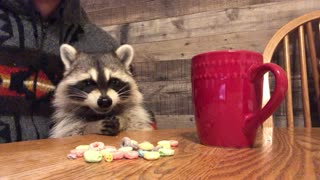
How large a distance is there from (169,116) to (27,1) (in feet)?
2.62

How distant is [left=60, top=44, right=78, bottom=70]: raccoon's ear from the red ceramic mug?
2.61ft

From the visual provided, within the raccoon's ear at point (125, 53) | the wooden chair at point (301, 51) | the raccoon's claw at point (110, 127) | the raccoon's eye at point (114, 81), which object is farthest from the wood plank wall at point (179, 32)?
the raccoon's claw at point (110, 127)

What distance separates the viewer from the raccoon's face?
1.11 metres

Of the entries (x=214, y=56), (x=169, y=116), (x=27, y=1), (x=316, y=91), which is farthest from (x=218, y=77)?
(x=169, y=116)

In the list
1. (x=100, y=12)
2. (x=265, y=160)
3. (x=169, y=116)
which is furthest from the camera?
(x=100, y=12)

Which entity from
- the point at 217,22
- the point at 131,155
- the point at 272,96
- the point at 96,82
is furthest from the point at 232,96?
the point at 217,22

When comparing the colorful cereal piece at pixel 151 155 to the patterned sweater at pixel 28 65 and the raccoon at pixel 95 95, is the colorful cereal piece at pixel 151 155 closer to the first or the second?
the raccoon at pixel 95 95

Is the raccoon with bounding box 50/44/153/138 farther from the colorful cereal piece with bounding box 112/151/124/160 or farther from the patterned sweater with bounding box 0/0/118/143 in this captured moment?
the colorful cereal piece with bounding box 112/151/124/160

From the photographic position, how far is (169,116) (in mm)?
1632

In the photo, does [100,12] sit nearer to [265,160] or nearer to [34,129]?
[34,129]

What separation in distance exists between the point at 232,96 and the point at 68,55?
2.83 ft

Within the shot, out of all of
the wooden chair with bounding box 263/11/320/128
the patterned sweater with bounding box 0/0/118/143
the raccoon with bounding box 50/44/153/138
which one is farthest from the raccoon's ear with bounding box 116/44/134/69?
the wooden chair with bounding box 263/11/320/128

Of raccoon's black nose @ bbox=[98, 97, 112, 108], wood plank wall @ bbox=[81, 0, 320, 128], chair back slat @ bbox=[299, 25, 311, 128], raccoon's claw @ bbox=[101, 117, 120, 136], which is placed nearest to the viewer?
raccoon's claw @ bbox=[101, 117, 120, 136]

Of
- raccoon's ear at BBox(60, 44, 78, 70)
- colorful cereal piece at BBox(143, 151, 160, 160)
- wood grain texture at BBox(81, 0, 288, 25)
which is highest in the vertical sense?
wood grain texture at BBox(81, 0, 288, 25)
